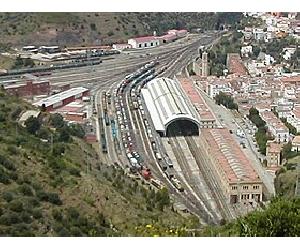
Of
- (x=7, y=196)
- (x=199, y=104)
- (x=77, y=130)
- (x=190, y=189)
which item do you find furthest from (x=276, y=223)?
(x=199, y=104)

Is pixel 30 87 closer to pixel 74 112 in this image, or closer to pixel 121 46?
pixel 74 112

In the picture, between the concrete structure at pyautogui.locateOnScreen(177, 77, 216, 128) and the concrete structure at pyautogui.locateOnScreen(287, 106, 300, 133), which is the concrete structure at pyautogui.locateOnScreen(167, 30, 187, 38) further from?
the concrete structure at pyautogui.locateOnScreen(287, 106, 300, 133)

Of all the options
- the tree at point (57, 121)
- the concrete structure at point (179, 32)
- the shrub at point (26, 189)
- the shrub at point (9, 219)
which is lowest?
the tree at point (57, 121)

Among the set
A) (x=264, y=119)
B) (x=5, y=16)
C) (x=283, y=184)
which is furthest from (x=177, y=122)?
(x=5, y=16)

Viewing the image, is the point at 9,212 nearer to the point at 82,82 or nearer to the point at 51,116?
the point at 51,116

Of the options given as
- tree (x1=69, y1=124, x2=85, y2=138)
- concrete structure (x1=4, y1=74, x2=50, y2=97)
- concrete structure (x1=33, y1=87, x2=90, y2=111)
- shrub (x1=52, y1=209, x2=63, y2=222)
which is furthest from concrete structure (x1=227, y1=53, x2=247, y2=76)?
shrub (x1=52, y1=209, x2=63, y2=222)

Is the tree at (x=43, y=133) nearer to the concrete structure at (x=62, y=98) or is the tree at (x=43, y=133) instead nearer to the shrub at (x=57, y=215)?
the concrete structure at (x=62, y=98)

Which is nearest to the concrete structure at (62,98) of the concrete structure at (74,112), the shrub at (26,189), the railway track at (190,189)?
the concrete structure at (74,112)
